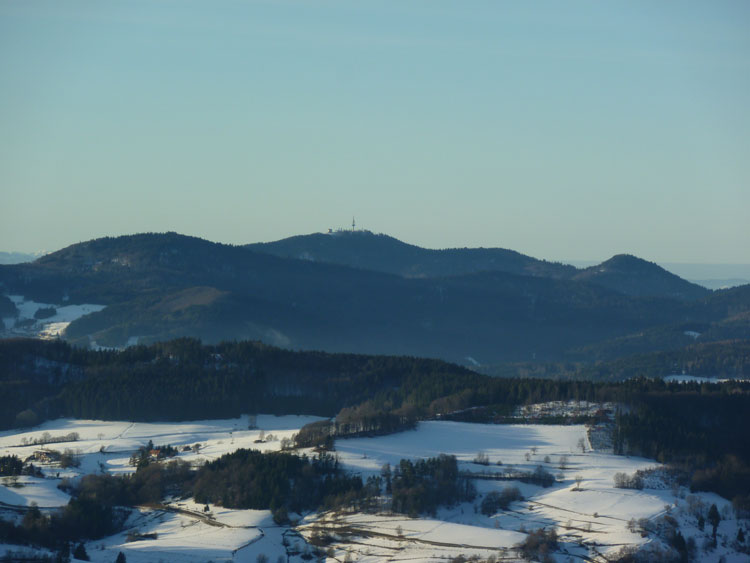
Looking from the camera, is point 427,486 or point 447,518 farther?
point 427,486

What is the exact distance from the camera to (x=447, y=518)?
153 m

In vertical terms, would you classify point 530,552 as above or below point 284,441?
below

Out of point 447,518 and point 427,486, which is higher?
point 427,486

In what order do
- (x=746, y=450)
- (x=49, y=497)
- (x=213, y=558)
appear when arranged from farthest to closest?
(x=746, y=450)
(x=49, y=497)
(x=213, y=558)

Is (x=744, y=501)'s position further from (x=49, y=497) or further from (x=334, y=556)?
(x=49, y=497)

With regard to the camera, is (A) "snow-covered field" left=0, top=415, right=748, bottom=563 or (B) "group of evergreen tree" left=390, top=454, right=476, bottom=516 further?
(B) "group of evergreen tree" left=390, top=454, right=476, bottom=516

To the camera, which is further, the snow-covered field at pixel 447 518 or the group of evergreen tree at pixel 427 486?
the group of evergreen tree at pixel 427 486

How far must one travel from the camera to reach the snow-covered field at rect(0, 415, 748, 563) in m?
141

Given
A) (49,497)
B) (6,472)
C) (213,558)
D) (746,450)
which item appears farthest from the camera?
(746,450)

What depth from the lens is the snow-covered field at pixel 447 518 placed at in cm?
14125

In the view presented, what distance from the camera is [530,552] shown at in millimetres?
138625

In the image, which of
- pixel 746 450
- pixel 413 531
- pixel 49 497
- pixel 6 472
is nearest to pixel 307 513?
pixel 413 531

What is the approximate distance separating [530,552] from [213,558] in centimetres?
2924

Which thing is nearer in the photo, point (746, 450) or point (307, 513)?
point (307, 513)
